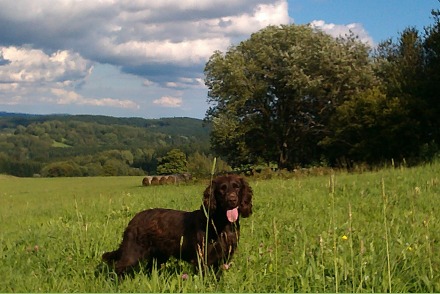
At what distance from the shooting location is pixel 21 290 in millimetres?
5371

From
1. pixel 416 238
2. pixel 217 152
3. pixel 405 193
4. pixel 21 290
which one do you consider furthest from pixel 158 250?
pixel 217 152

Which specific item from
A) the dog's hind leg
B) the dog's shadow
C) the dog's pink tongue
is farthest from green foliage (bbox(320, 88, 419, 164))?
the dog's hind leg

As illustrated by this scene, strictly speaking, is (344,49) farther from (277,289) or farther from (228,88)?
(277,289)

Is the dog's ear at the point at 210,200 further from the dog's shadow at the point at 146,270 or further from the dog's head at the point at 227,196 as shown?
the dog's shadow at the point at 146,270

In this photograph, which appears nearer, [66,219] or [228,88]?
[66,219]

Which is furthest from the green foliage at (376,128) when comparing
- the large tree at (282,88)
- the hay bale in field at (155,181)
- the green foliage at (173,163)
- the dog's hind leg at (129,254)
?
the green foliage at (173,163)

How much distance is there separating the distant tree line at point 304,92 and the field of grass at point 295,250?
73.6 feet

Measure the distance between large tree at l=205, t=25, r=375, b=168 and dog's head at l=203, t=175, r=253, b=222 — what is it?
3331 centimetres

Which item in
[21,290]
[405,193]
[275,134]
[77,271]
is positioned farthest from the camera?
[275,134]

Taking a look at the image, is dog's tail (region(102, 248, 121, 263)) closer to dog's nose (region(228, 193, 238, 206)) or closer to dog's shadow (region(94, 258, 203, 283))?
dog's shadow (region(94, 258, 203, 283))

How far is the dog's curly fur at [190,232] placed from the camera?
5.72 m

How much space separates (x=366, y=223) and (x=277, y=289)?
11.3 ft

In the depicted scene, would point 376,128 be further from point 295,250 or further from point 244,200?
point 295,250

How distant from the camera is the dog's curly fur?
5.72 metres
